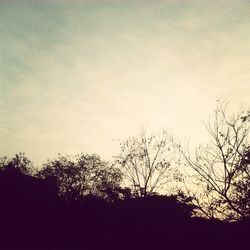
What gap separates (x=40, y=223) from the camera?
22.6 m

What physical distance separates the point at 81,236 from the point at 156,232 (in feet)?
21.8

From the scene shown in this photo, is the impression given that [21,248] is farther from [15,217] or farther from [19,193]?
[19,193]

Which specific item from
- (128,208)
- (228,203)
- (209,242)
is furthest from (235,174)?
(128,208)

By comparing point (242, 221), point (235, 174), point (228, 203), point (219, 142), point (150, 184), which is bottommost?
point (242, 221)

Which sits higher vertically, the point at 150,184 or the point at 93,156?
the point at 93,156

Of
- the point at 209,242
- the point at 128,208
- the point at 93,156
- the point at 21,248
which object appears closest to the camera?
the point at 209,242

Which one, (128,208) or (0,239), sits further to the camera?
(0,239)

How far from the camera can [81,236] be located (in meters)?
20.7

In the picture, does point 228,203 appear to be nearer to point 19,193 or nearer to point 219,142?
point 219,142

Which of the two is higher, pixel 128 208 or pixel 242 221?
pixel 128 208

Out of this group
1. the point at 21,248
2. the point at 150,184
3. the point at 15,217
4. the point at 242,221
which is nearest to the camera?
the point at 242,221

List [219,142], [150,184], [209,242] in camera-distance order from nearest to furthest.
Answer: [219,142] → [209,242] → [150,184]

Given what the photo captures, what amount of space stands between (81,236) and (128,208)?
5.07 metres

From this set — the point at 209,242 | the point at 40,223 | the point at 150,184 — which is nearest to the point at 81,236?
the point at 40,223
